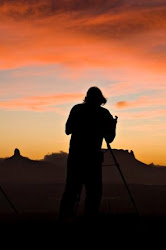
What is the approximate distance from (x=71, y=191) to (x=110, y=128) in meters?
1.37

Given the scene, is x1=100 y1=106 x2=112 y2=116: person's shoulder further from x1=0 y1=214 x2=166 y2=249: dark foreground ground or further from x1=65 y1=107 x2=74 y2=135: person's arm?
x1=0 y1=214 x2=166 y2=249: dark foreground ground

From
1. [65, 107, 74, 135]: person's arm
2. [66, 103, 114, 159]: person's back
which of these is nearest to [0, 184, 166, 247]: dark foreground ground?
[66, 103, 114, 159]: person's back

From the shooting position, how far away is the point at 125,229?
10297 millimetres

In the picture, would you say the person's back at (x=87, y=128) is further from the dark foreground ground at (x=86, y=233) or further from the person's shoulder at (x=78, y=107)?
the dark foreground ground at (x=86, y=233)

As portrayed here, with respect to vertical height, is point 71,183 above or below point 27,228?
above

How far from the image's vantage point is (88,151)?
1052 centimetres

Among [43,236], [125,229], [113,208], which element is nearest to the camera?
[43,236]

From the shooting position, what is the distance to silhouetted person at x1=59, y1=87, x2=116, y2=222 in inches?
414

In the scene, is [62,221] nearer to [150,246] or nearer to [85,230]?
[85,230]

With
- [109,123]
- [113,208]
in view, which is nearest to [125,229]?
[109,123]

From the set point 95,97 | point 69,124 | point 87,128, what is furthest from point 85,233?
point 95,97

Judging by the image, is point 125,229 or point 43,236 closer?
point 43,236

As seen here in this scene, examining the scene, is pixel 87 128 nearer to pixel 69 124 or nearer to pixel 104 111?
pixel 69 124

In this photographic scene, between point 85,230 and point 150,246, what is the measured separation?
1.64m
